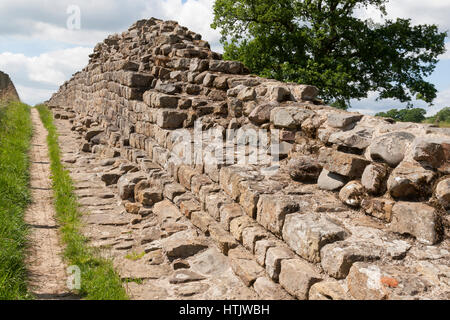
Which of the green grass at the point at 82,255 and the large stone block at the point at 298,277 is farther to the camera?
the green grass at the point at 82,255

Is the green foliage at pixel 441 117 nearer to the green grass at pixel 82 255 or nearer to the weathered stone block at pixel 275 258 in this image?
the weathered stone block at pixel 275 258

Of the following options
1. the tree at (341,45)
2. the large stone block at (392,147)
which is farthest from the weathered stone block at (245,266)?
the tree at (341,45)

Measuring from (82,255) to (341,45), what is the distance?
36.4 ft

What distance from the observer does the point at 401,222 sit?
303cm

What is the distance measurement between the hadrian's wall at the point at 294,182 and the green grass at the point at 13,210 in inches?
54.2

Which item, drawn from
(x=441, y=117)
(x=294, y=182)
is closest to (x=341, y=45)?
(x=441, y=117)

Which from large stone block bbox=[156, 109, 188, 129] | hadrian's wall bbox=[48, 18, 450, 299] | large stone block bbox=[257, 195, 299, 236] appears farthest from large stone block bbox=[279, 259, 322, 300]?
large stone block bbox=[156, 109, 188, 129]

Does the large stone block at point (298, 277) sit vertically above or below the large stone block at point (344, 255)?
below

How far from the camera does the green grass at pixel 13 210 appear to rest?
337 centimetres

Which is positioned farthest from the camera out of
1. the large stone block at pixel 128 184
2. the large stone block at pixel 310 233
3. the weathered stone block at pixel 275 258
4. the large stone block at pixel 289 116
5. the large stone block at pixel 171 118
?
the large stone block at pixel 171 118

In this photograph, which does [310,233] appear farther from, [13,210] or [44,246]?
[13,210]

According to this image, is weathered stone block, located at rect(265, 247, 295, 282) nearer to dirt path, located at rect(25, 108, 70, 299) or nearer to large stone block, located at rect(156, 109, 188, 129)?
dirt path, located at rect(25, 108, 70, 299)

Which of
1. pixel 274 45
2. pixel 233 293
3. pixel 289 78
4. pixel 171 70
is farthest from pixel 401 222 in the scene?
pixel 274 45

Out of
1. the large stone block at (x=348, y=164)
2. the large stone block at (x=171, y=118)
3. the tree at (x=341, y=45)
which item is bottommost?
the large stone block at (x=348, y=164)
